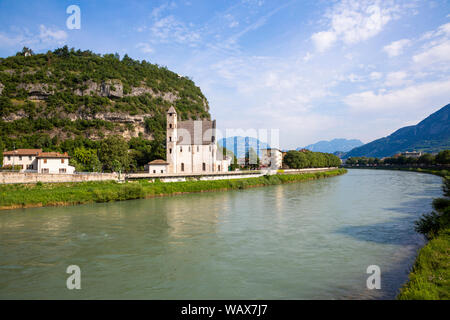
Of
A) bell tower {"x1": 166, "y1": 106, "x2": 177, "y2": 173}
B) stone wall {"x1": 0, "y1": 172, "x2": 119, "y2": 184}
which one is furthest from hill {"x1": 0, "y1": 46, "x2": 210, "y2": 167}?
stone wall {"x1": 0, "y1": 172, "x2": 119, "y2": 184}

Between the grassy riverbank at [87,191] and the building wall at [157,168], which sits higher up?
the building wall at [157,168]

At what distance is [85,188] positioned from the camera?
37.6 meters

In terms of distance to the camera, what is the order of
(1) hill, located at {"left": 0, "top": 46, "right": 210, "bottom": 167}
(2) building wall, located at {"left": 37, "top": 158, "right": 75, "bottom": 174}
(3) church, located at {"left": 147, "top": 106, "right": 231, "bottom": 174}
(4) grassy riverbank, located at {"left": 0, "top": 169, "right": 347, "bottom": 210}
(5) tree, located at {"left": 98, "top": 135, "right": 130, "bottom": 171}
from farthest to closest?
(1) hill, located at {"left": 0, "top": 46, "right": 210, "bottom": 167} < (3) church, located at {"left": 147, "top": 106, "right": 231, "bottom": 174} < (5) tree, located at {"left": 98, "top": 135, "right": 130, "bottom": 171} < (2) building wall, located at {"left": 37, "top": 158, "right": 75, "bottom": 174} < (4) grassy riverbank, located at {"left": 0, "top": 169, "right": 347, "bottom": 210}

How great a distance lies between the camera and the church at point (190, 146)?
62906 mm

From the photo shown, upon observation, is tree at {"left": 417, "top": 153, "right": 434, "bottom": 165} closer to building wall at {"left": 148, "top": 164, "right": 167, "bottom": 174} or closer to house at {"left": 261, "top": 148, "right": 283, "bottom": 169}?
house at {"left": 261, "top": 148, "right": 283, "bottom": 169}

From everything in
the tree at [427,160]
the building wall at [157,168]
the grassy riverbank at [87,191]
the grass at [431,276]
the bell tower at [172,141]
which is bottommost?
the grass at [431,276]

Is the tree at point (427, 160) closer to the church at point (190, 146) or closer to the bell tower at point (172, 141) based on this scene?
the church at point (190, 146)

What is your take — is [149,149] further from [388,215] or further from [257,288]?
[257,288]

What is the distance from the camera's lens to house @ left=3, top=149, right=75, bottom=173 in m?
53.5

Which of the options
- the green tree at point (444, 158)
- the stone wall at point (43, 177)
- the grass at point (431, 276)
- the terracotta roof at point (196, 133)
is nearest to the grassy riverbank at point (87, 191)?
the stone wall at point (43, 177)

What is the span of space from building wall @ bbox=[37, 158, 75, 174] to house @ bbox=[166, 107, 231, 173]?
786 inches
